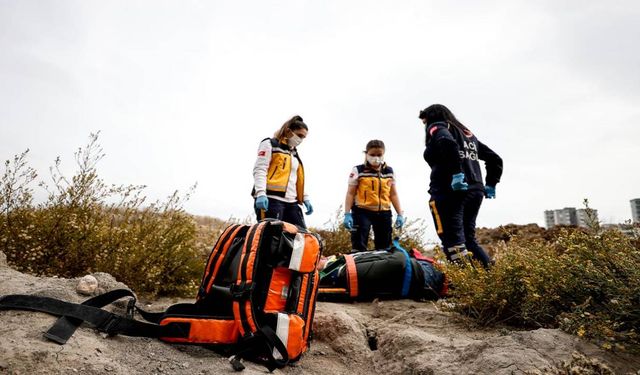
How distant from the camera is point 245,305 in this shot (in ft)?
8.12

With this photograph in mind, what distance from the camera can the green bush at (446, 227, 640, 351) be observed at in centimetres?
215

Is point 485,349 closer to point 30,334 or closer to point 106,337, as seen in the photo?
point 106,337

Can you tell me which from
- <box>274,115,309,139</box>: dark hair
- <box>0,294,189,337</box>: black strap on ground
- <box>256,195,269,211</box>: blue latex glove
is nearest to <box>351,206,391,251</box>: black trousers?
<box>274,115,309,139</box>: dark hair

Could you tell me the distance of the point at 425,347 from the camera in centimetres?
262

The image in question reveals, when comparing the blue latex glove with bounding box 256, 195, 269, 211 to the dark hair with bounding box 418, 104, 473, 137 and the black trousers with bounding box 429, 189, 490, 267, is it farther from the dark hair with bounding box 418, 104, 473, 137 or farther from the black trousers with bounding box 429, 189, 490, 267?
the dark hair with bounding box 418, 104, 473, 137

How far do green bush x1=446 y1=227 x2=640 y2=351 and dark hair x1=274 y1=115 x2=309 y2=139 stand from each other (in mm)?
2466

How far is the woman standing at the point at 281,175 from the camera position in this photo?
4539mm

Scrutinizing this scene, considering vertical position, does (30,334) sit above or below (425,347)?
above

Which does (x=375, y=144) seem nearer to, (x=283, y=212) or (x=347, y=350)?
(x=283, y=212)

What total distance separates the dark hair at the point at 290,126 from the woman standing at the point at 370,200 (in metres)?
1.30

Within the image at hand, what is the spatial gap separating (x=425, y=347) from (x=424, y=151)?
2.44 meters

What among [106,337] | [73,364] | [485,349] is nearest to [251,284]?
[106,337]

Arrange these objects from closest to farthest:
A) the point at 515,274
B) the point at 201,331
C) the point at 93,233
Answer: the point at 201,331 < the point at 515,274 < the point at 93,233

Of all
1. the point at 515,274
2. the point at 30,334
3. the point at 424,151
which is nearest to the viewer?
the point at 30,334
